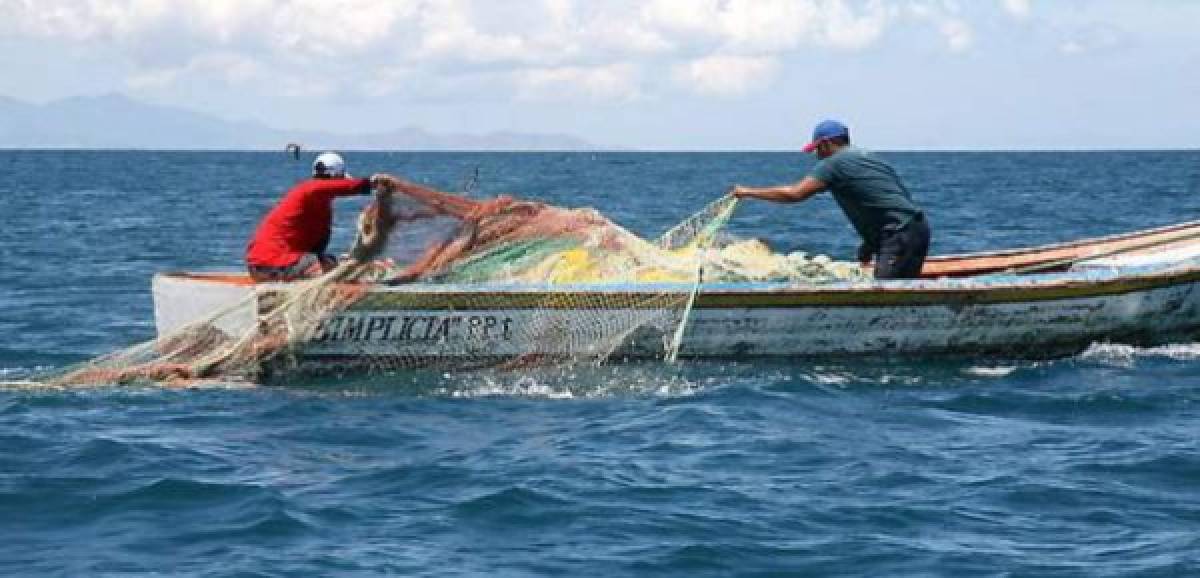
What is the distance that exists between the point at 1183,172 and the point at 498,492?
7203cm

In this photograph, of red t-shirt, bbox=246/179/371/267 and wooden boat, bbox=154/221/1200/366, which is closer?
wooden boat, bbox=154/221/1200/366

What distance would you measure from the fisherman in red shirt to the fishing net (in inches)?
12.8

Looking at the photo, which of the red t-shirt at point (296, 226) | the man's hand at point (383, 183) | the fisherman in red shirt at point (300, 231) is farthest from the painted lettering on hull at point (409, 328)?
the man's hand at point (383, 183)

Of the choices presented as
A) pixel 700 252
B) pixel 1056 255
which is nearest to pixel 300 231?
pixel 700 252

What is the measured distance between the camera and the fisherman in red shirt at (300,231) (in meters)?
12.9

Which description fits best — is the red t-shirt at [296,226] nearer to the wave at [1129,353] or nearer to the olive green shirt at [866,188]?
the olive green shirt at [866,188]

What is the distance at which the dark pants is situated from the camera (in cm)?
1346

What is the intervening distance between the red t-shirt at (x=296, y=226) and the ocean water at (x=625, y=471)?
3.30 feet

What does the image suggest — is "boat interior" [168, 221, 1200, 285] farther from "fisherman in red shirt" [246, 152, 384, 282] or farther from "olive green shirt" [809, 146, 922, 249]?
"fisherman in red shirt" [246, 152, 384, 282]

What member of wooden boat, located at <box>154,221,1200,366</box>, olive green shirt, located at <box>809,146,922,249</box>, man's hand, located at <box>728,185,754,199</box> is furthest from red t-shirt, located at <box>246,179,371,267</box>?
olive green shirt, located at <box>809,146,922,249</box>

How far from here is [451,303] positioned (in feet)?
41.0

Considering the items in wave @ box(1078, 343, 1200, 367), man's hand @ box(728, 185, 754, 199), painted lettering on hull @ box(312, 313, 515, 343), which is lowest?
wave @ box(1078, 343, 1200, 367)

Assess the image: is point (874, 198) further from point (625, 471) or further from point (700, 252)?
point (625, 471)

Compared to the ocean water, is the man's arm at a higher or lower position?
higher
